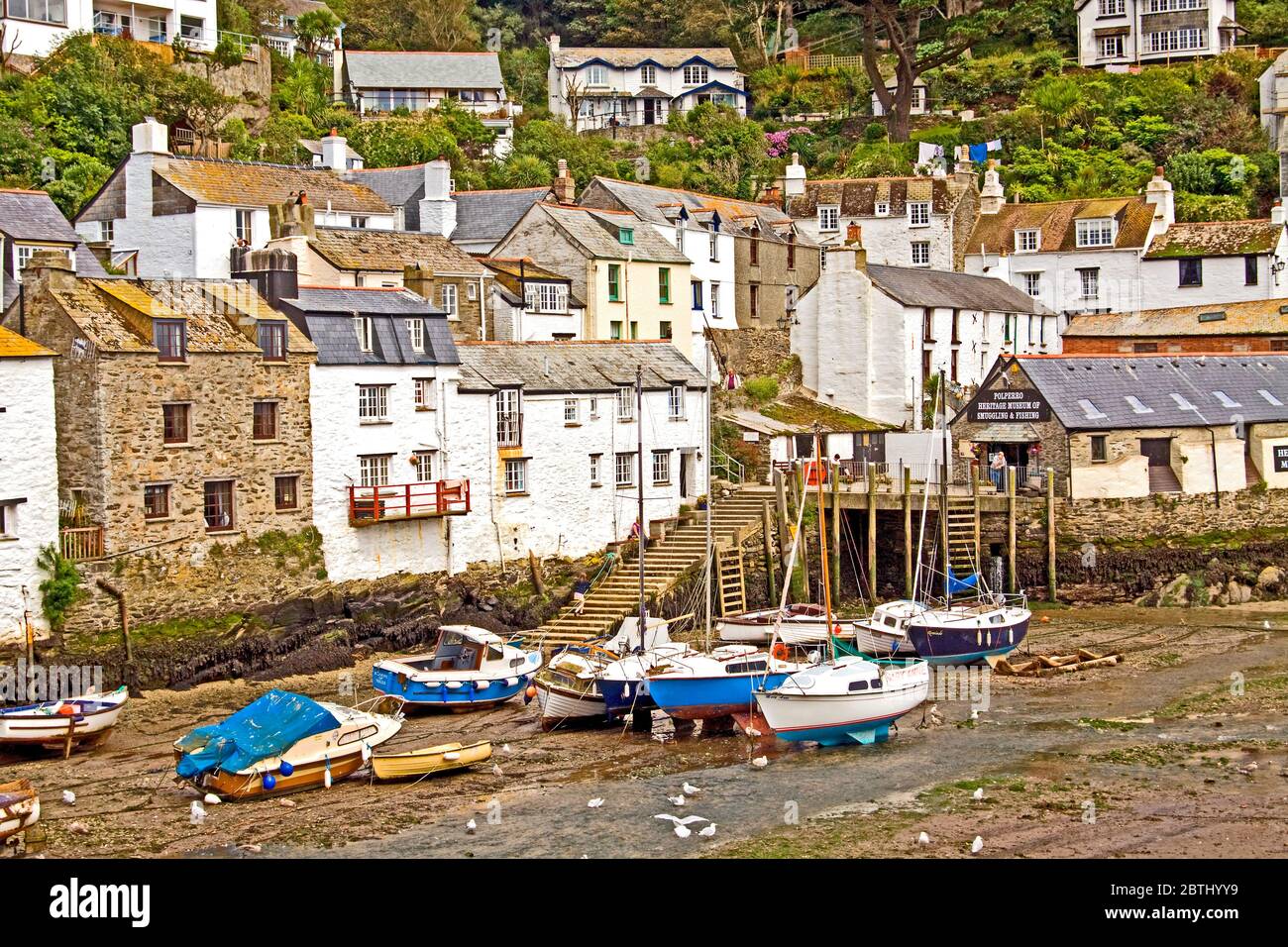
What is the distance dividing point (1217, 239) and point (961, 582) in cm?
2527

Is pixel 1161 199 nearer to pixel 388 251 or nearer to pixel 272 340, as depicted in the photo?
pixel 388 251

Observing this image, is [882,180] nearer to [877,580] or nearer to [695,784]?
[877,580]

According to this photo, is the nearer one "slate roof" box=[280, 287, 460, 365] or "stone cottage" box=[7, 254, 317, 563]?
"stone cottage" box=[7, 254, 317, 563]

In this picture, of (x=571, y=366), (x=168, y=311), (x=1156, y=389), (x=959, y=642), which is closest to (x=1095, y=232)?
(x=1156, y=389)

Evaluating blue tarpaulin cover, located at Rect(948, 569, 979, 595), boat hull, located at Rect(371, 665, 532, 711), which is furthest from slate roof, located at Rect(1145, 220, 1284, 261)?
boat hull, located at Rect(371, 665, 532, 711)

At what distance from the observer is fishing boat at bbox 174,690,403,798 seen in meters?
24.9

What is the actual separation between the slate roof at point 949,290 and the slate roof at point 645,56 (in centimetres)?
3281

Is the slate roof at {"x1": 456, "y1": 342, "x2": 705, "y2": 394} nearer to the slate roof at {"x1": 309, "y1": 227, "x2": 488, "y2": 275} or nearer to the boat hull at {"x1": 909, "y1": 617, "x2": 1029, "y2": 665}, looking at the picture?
the slate roof at {"x1": 309, "y1": 227, "x2": 488, "y2": 275}

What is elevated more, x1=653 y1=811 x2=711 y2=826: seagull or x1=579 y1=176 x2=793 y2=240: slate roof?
x1=579 y1=176 x2=793 y2=240: slate roof

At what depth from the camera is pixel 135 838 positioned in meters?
22.4

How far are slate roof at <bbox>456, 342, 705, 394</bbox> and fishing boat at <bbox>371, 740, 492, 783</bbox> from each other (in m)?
14.4

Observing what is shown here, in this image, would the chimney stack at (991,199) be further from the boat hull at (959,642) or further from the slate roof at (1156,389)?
the boat hull at (959,642)

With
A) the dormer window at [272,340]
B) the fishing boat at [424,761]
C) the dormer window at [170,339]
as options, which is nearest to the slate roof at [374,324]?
the dormer window at [272,340]

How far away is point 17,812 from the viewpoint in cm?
2139
